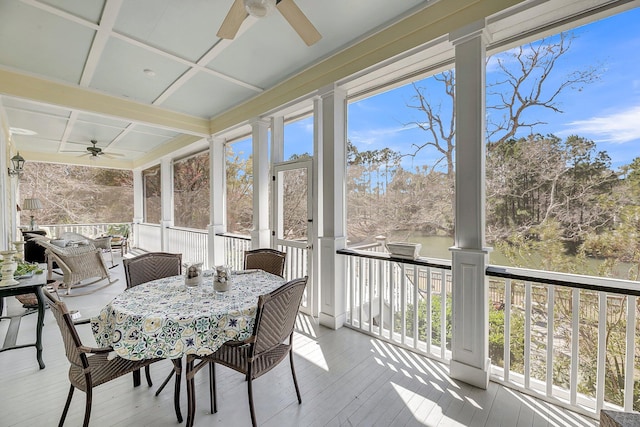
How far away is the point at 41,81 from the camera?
11.7 feet

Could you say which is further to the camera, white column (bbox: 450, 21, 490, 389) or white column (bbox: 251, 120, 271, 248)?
white column (bbox: 251, 120, 271, 248)

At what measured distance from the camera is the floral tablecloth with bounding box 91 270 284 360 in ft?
4.95

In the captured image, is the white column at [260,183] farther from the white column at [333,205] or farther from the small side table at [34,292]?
the small side table at [34,292]

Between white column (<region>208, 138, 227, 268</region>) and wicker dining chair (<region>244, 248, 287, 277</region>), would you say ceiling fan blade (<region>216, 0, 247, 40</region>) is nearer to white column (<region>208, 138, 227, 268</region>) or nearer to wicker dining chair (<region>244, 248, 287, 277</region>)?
wicker dining chair (<region>244, 248, 287, 277</region>)

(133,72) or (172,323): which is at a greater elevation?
(133,72)

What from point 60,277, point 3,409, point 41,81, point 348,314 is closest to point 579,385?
point 348,314

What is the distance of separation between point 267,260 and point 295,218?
103 centimetres

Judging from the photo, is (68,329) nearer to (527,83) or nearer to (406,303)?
(406,303)

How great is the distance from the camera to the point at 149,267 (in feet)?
8.62

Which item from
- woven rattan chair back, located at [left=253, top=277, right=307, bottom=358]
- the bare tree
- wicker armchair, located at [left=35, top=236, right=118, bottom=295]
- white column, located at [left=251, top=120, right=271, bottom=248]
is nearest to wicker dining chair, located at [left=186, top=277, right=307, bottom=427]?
woven rattan chair back, located at [left=253, top=277, right=307, bottom=358]

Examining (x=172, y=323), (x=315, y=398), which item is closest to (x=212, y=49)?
(x=172, y=323)

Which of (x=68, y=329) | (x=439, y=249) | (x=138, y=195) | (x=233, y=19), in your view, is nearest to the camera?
(x=68, y=329)

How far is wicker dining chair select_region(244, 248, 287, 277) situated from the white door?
77 centimetres

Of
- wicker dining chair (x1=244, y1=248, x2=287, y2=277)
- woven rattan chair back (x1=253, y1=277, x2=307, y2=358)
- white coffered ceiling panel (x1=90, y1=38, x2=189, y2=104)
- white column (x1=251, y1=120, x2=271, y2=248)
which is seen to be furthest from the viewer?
white column (x1=251, y1=120, x2=271, y2=248)
